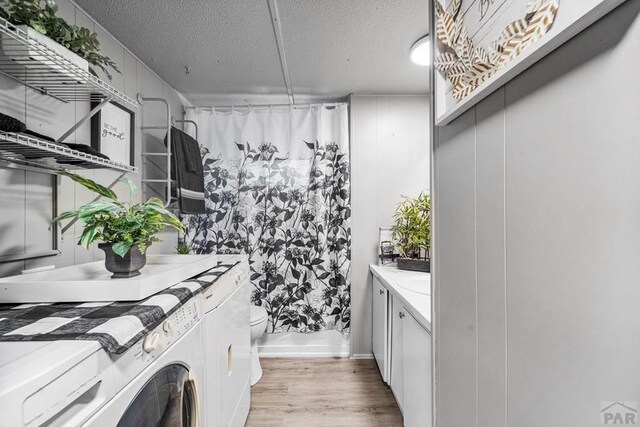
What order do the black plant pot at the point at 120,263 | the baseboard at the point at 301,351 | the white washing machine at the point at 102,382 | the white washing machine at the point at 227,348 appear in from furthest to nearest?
the baseboard at the point at 301,351
the white washing machine at the point at 227,348
the black plant pot at the point at 120,263
the white washing machine at the point at 102,382

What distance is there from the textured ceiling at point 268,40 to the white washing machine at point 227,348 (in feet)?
4.33

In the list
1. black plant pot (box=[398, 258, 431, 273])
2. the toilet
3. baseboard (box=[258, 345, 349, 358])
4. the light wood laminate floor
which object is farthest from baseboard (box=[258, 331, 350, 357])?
black plant pot (box=[398, 258, 431, 273])

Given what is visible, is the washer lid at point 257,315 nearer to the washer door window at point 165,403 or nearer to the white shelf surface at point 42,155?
the washer door window at point 165,403

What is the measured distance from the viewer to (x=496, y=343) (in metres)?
0.64

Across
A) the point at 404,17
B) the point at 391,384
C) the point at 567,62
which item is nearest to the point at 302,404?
the point at 391,384

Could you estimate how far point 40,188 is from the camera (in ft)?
4.21

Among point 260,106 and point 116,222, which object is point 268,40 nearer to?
point 260,106

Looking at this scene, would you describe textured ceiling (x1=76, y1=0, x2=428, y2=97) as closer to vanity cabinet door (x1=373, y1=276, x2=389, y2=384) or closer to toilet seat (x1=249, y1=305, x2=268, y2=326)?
vanity cabinet door (x1=373, y1=276, x2=389, y2=384)

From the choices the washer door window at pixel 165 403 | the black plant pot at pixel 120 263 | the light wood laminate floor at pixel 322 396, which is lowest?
the light wood laminate floor at pixel 322 396

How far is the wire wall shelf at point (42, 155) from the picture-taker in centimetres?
89

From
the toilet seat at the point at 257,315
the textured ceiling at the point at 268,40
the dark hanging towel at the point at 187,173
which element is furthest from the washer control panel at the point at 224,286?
the textured ceiling at the point at 268,40

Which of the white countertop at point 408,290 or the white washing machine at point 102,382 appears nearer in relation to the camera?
the white washing machine at point 102,382

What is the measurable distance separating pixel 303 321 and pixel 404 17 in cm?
228

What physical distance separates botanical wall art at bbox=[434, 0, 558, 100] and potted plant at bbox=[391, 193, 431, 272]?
1.71m
